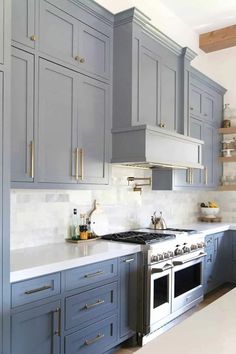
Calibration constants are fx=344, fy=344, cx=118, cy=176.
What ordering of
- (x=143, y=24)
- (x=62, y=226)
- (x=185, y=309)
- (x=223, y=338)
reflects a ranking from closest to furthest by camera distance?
1. (x=223, y=338)
2. (x=62, y=226)
3. (x=143, y=24)
4. (x=185, y=309)

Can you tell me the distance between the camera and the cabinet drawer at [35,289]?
1.92m

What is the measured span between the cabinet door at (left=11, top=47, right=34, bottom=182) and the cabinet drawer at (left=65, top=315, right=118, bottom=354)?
1120 millimetres

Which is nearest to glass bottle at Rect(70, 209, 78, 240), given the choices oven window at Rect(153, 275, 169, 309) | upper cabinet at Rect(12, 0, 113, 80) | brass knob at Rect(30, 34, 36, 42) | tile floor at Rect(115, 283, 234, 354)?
oven window at Rect(153, 275, 169, 309)

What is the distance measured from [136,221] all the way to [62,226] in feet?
3.90

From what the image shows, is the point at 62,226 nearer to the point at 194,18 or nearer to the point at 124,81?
the point at 124,81

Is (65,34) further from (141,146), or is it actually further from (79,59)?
(141,146)

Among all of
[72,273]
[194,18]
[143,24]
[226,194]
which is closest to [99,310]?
[72,273]

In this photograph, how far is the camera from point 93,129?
9.55 ft

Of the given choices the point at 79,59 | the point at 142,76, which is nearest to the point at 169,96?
the point at 142,76

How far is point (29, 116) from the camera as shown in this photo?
2334mm

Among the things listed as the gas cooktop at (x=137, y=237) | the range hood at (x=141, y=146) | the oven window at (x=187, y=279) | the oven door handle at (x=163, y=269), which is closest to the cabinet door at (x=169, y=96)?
the range hood at (x=141, y=146)

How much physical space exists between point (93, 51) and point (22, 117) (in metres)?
1.00

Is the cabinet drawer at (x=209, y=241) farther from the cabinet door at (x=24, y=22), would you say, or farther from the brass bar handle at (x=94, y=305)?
the cabinet door at (x=24, y=22)

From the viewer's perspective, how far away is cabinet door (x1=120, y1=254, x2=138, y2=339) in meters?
2.79
